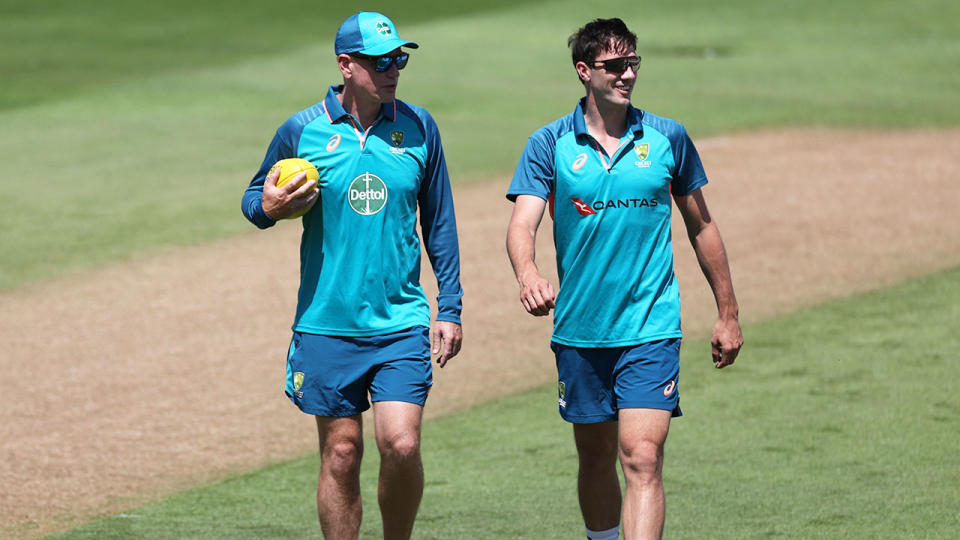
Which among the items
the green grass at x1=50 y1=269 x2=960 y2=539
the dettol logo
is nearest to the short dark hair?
the dettol logo

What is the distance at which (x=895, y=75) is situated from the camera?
82.5ft

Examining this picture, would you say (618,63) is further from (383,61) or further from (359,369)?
(359,369)

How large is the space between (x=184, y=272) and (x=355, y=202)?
783cm

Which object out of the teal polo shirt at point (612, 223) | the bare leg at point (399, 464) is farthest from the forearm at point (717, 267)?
the bare leg at point (399, 464)

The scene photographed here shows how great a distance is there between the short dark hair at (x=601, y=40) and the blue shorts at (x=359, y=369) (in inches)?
56.7

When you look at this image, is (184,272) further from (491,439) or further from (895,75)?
(895,75)

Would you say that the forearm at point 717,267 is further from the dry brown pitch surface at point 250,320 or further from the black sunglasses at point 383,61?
the dry brown pitch surface at point 250,320

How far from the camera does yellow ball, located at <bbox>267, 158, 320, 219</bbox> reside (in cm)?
635

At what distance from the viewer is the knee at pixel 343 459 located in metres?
6.55

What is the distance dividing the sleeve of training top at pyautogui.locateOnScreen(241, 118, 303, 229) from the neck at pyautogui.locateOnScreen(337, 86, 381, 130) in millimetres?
244

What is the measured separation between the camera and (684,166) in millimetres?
6727

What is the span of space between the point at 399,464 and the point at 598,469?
97 centimetres

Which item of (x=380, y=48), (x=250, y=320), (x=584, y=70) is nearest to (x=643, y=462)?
(x=584, y=70)

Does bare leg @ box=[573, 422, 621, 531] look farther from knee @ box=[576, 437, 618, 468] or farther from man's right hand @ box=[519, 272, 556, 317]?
man's right hand @ box=[519, 272, 556, 317]
